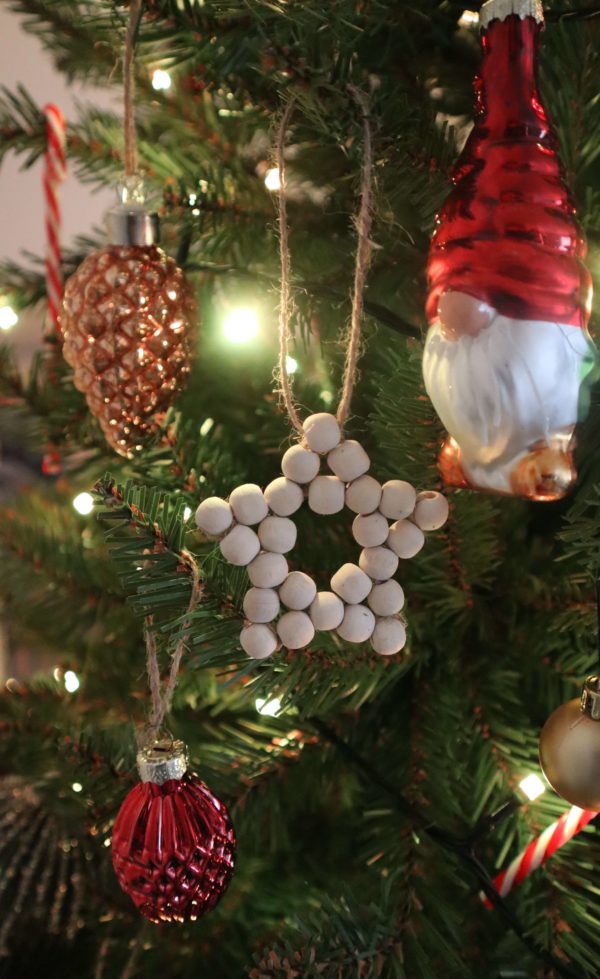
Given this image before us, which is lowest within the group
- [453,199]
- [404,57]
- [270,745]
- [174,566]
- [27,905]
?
[27,905]

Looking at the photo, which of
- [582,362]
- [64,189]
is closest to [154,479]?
[582,362]

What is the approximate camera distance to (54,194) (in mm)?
579

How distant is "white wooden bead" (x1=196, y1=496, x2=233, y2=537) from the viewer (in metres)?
0.29

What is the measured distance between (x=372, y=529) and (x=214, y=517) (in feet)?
0.22

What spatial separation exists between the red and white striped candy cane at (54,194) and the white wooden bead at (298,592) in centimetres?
31

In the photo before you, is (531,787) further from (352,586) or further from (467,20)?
(467,20)

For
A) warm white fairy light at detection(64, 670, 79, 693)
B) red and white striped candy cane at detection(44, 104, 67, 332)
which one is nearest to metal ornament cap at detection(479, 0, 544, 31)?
red and white striped candy cane at detection(44, 104, 67, 332)

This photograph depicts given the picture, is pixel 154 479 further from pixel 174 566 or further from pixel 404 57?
pixel 404 57

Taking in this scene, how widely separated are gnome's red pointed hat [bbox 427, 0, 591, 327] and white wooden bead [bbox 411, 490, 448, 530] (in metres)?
0.07

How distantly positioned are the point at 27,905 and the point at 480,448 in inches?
17.3

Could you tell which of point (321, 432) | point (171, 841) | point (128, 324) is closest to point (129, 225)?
point (128, 324)

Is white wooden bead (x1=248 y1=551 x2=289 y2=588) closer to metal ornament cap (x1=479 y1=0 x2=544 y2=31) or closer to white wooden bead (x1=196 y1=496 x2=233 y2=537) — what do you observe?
white wooden bead (x1=196 y1=496 x2=233 y2=537)

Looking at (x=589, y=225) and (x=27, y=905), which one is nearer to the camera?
(x=589, y=225)

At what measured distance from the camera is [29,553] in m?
0.61
